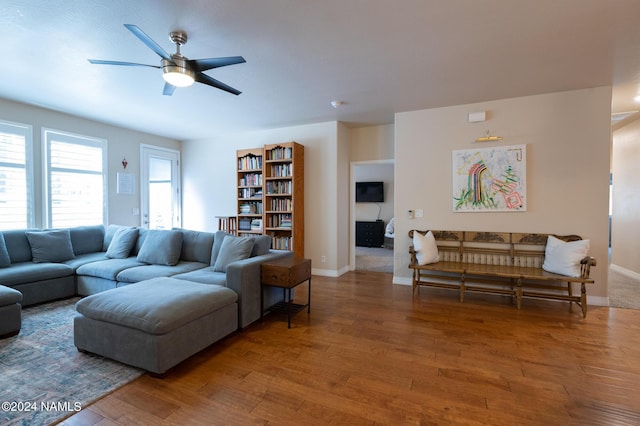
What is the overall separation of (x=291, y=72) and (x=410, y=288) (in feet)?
11.1

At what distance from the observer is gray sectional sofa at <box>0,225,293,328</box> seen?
3.09m

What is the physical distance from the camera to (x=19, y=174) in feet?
13.9

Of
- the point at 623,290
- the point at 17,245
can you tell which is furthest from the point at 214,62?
the point at 623,290

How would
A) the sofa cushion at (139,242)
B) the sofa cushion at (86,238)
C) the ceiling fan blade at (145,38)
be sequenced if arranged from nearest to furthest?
the ceiling fan blade at (145,38), the sofa cushion at (139,242), the sofa cushion at (86,238)

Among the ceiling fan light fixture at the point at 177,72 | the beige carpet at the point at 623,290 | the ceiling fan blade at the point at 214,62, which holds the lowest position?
the beige carpet at the point at 623,290

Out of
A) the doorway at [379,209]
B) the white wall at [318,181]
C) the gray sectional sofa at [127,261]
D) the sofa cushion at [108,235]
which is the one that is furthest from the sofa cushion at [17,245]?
the doorway at [379,209]

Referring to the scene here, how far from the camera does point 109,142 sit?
17.4 feet

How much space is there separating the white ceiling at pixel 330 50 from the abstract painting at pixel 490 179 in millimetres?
766

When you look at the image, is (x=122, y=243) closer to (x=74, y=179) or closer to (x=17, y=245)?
(x=17, y=245)

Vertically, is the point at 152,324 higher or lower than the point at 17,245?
lower

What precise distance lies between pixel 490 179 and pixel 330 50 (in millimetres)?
2833

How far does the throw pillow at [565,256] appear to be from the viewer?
10.7ft

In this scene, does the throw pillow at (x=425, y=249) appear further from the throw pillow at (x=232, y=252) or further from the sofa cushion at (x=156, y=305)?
the sofa cushion at (x=156, y=305)

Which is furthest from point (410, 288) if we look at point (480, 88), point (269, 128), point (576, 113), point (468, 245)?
point (269, 128)
